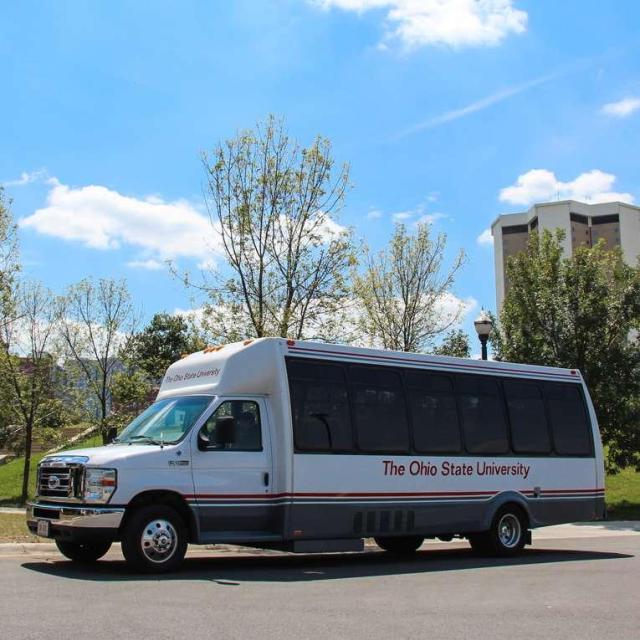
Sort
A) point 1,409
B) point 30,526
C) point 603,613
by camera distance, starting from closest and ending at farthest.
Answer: point 603,613
point 30,526
point 1,409

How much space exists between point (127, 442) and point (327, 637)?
17.1 feet

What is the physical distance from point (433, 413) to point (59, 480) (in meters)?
5.85

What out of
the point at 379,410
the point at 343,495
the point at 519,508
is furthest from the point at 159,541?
the point at 519,508

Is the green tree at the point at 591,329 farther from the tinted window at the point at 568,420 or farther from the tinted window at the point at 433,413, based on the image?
the tinted window at the point at 433,413

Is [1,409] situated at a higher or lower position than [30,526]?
higher

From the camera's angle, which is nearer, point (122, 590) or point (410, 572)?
point (122, 590)

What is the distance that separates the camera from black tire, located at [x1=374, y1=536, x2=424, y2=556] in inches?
580

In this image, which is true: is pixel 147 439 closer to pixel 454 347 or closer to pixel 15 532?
pixel 15 532

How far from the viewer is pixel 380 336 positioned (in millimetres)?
28547

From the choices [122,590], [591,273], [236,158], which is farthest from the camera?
[591,273]

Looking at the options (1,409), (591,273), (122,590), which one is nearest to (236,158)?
(591,273)

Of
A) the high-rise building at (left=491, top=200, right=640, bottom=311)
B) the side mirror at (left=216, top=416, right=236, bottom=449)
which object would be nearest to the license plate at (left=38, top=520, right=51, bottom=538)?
the side mirror at (left=216, top=416, right=236, bottom=449)

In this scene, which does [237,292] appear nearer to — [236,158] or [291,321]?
[291,321]

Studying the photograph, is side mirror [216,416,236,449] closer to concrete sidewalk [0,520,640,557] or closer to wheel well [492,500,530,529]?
concrete sidewalk [0,520,640,557]
